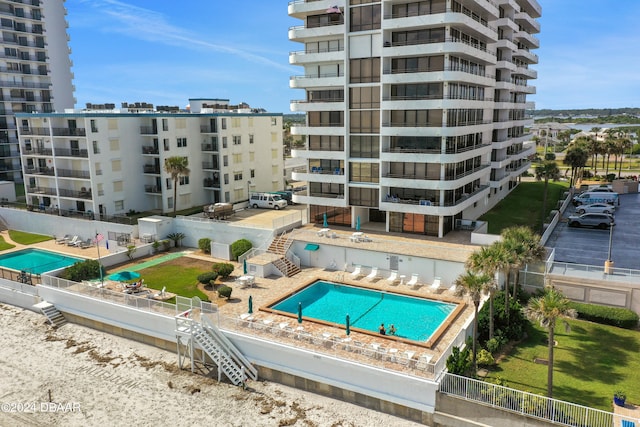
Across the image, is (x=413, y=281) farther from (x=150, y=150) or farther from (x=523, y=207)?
(x=150, y=150)

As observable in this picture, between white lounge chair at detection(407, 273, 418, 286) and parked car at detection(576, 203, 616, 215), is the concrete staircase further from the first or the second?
parked car at detection(576, 203, 616, 215)

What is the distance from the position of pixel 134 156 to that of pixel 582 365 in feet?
164

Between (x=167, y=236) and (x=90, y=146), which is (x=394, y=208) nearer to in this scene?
(x=167, y=236)

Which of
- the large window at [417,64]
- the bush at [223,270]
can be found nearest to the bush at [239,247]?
the bush at [223,270]

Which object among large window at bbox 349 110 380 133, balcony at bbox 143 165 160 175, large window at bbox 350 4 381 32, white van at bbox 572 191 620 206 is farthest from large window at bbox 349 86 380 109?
white van at bbox 572 191 620 206

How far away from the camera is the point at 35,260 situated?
157ft

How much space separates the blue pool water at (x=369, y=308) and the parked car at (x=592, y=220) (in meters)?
24.7

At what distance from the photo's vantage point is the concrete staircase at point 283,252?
4112 cm

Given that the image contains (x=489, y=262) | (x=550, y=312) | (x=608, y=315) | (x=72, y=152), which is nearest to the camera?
(x=550, y=312)

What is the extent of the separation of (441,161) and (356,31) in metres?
14.2

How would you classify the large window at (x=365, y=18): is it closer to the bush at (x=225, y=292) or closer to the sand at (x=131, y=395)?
the bush at (x=225, y=292)

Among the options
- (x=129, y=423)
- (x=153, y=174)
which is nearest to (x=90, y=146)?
(x=153, y=174)

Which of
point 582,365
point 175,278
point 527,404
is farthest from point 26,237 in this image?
point 582,365

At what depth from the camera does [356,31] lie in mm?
44406
